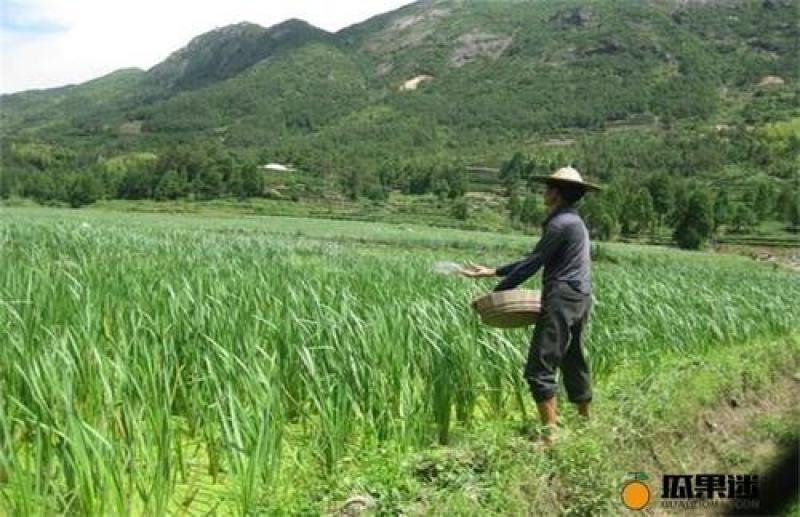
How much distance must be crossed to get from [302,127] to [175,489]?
589 feet

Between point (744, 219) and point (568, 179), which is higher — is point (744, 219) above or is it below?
below

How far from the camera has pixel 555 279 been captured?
18.4 feet

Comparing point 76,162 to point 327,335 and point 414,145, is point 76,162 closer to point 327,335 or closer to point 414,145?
point 414,145

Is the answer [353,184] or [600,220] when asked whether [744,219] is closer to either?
[600,220]

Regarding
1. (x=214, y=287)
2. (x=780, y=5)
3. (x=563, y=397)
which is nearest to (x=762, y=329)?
(x=563, y=397)

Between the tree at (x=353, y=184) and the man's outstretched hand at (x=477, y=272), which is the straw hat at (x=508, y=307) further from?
the tree at (x=353, y=184)

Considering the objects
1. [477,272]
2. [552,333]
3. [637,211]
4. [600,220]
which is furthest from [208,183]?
[552,333]

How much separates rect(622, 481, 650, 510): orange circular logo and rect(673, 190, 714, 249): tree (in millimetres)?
58808

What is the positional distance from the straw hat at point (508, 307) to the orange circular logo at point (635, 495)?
1.31m

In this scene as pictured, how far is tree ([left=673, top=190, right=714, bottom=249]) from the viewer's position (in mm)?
60438

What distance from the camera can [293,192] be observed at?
311ft

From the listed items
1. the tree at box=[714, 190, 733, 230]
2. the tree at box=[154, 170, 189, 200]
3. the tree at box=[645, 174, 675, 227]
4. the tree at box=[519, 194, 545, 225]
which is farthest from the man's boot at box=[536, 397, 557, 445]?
the tree at box=[154, 170, 189, 200]

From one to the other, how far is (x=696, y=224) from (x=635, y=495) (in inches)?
2357

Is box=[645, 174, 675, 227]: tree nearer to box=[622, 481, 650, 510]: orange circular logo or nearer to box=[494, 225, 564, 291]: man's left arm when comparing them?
box=[494, 225, 564, 291]: man's left arm
